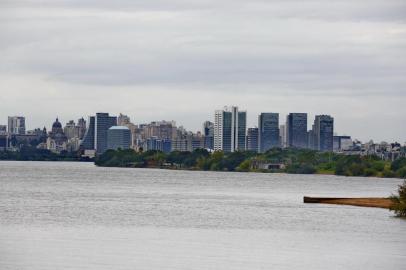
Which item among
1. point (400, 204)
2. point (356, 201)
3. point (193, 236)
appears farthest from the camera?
point (356, 201)

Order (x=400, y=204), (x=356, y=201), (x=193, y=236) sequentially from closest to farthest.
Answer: (x=193, y=236), (x=400, y=204), (x=356, y=201)

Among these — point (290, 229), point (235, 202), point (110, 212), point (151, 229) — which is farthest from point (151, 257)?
point (235, 202)

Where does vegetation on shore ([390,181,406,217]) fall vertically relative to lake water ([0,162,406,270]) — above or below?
above

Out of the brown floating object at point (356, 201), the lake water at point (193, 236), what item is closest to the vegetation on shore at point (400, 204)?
the lake water at point (193, 236)

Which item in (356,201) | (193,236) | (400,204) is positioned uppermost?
(400,204)

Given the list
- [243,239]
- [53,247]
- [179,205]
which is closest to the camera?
[53,247]

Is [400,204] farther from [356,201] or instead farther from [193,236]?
[193,236]

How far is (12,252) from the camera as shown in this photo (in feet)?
171

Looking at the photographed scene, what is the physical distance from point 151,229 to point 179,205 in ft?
107

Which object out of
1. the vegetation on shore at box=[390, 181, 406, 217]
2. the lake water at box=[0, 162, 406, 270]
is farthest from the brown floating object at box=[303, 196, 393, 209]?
the vegetation on shore at box=[390, 181, 406, 217]

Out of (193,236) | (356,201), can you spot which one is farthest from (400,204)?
(193,236)

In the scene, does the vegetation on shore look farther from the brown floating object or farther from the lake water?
the brown floating object

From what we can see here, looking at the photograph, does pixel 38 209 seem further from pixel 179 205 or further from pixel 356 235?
pixel 356 235

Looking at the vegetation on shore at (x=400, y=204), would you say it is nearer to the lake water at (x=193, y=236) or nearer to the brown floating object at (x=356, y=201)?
the lake water at (x=193, y=236)
